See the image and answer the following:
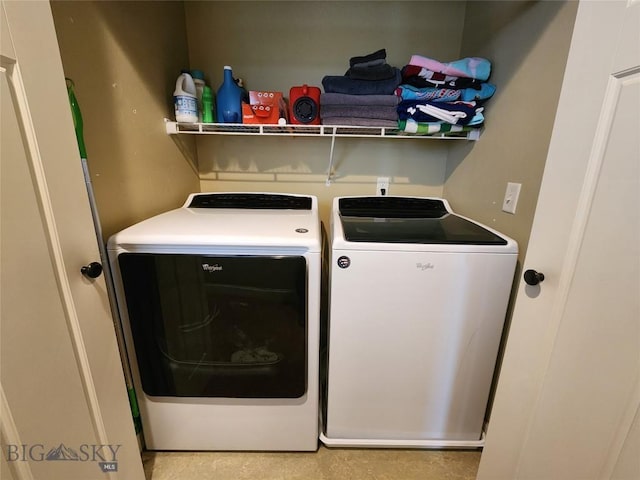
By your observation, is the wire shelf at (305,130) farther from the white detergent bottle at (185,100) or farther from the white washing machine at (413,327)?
the white washing machine at (413,327)

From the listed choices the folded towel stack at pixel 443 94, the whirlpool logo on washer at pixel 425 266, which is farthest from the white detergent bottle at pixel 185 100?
the whirlpool logo on washer at pixel 425 266

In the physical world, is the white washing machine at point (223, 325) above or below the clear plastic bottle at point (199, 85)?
below

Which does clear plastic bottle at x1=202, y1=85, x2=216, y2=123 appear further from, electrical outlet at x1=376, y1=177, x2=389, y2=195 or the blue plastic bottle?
electrical outlet at x1=376, y1=177, x2=389, y2=195

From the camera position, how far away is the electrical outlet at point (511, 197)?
1.15 metres

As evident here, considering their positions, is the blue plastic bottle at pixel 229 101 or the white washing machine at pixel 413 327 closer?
the white washing machine at pixel 413 327

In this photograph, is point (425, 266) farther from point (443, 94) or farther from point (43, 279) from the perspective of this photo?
point (43, 279)

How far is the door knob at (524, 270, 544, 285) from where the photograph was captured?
0.78 m

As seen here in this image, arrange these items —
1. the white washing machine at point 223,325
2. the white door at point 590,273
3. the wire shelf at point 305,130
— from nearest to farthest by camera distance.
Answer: the white door at point 590,273
the white washing machine at point 223,325
the wire shelf at point 305,130

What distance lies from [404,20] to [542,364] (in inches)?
68.2

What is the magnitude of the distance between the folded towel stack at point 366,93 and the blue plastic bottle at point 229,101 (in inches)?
17.1

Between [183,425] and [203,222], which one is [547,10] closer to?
[203,222]

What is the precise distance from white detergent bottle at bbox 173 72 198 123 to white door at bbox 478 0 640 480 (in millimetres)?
1425

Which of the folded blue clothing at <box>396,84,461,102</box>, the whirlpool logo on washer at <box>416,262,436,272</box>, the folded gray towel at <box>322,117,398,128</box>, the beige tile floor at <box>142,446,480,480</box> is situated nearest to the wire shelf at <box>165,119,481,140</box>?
the folded gray towel at <box>322,117,398,128</box>

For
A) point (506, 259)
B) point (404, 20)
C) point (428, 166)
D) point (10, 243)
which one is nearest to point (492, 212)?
point (506, 259)
